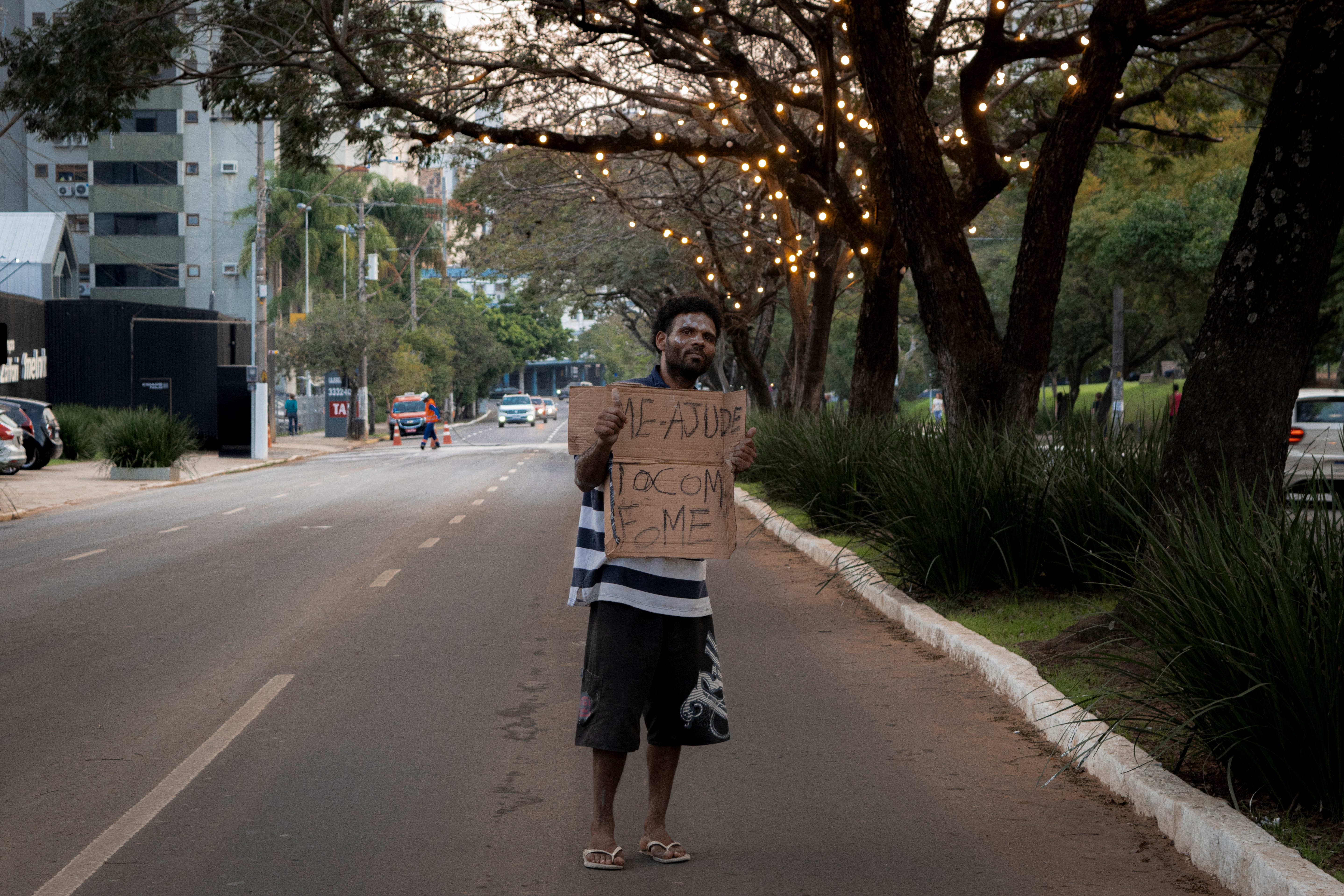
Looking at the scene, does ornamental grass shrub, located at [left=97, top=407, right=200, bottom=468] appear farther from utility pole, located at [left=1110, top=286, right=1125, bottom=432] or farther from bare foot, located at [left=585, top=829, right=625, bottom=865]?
A: bare foot, located at [left=585, top=829, right=625, bottom=865]

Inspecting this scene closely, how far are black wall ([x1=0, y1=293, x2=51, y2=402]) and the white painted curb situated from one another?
3549cm

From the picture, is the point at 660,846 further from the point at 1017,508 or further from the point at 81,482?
the point at 81,482

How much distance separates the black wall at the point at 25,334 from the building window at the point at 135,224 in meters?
34.2

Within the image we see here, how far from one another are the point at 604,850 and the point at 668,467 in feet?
4.44

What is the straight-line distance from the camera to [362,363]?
5788 centimetres

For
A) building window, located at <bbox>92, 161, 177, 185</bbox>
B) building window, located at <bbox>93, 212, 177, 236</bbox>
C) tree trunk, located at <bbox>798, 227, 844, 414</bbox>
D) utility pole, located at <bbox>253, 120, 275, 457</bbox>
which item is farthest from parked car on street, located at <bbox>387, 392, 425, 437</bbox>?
tree trunk, located at <bbox>798, 227, 844, 414</bbox>

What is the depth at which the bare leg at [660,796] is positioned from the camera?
5016 mm

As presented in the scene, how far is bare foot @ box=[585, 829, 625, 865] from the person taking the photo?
16.1 ft

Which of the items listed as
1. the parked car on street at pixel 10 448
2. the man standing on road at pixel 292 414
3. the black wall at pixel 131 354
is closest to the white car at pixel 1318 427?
the parked car on street at pixel 10 448

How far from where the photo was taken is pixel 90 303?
4472 centimetres

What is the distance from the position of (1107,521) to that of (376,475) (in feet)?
78.0

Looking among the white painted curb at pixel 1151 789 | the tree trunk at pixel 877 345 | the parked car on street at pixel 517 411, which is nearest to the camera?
the white painted curb at pixel 1151 789

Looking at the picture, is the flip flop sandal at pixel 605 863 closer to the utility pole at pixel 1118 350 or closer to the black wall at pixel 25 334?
the utility pole at pixel 1118 350

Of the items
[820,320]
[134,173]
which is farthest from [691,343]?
[134,173]
